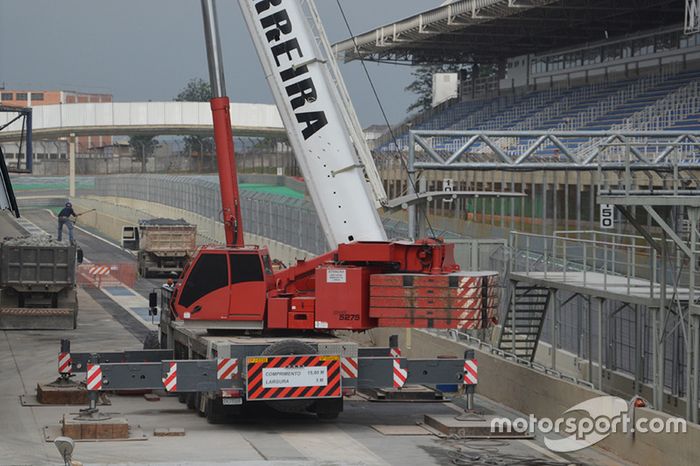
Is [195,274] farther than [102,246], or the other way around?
[102,246]

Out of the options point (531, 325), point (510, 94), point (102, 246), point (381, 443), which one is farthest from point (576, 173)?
point (102, 246)

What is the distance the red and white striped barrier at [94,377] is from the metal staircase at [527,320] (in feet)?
29.2

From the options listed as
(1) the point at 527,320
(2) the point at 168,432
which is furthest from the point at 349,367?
(1) the point at 527,320

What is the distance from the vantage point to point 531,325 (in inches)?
1122

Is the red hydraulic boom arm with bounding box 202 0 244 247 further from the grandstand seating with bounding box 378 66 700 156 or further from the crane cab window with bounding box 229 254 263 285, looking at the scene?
the grandstand seating with bounding box 378 66 700 156

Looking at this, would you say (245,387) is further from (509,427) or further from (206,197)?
(206,197)

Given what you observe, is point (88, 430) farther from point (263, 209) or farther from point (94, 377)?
point (263, 209)

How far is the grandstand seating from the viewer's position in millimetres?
48500

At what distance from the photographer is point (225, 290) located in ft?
77.9

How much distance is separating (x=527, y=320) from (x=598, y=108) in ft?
93.0

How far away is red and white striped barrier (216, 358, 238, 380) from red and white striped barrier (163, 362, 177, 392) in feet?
2.21

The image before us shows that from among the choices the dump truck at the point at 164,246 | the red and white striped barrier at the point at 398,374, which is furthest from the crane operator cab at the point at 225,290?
the dump truck at the point at 164,246

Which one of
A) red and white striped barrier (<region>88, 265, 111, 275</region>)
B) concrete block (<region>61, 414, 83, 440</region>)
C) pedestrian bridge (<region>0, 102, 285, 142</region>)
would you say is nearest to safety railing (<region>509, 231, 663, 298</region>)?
concrete block (<region>61, 414, 83, 440</region>)

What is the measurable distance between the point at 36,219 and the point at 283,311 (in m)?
69.0
